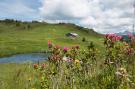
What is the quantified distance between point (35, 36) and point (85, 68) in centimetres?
11887

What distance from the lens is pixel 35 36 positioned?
134 metres

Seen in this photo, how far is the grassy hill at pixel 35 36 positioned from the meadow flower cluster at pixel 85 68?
63.9 meters

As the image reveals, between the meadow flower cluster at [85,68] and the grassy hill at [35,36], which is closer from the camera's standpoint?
the meadow flower cluster at [85,68]

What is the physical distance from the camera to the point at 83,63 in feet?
50.0

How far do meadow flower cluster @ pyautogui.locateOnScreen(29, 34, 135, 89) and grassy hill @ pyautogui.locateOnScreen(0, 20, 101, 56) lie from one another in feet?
210

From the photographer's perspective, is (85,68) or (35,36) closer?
(85,68)

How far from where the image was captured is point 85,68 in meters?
15.3

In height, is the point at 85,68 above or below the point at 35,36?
above

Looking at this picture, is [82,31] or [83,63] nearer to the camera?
[83,63]

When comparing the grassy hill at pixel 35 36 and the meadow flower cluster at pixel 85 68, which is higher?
the meadow flower cluster at pixel 85 68

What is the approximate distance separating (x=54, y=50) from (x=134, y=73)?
13.3ft

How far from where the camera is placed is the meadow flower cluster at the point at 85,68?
11.6 metres

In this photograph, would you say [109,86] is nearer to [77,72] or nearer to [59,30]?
[77,72]

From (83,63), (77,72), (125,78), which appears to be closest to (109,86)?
(125,78)
